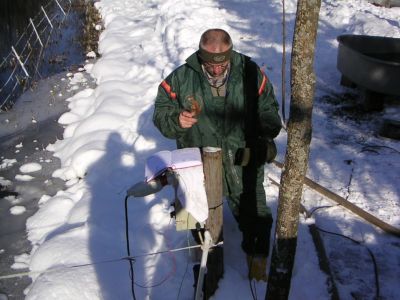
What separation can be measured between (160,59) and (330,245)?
202 inches

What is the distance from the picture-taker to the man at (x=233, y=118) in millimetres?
3078

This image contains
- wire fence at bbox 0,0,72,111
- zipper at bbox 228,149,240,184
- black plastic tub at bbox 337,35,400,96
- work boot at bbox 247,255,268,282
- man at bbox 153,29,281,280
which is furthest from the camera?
wire fence at bbox 0,0,72,111

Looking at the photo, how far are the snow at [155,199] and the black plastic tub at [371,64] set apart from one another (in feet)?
1.37

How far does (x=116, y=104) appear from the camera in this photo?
20.8 feet

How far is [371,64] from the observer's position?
18.2 ft

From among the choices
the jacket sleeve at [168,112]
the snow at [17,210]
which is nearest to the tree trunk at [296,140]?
the jacket sleeve at [168,112]

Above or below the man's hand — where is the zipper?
below

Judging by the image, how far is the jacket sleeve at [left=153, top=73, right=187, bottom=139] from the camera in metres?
3.13

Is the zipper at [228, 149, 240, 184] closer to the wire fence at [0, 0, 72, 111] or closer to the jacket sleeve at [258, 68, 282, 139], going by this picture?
the jacket sleeve at [258, 68, 282, 139]

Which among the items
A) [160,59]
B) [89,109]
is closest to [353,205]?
[89,109]

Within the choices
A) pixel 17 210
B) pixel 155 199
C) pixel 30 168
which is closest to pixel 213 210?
pixel 155 199

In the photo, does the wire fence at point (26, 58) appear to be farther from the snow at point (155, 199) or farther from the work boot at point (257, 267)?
the work boot at point (257, 267)

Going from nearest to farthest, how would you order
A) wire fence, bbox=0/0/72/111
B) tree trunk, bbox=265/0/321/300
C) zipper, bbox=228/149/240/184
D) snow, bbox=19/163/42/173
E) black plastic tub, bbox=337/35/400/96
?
tree trunk, bbox=265/0/321/300 < zipper, bbox=228/149/240/184 < snow, bbox=19/163/42/173 < black plastic tub, bbox=337/35/400/96 < wire fence, bbox=0/0/72/111

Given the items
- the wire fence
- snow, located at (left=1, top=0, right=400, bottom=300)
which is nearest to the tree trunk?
snow, located at (left=1, top=0, right=400, bottom=300)
